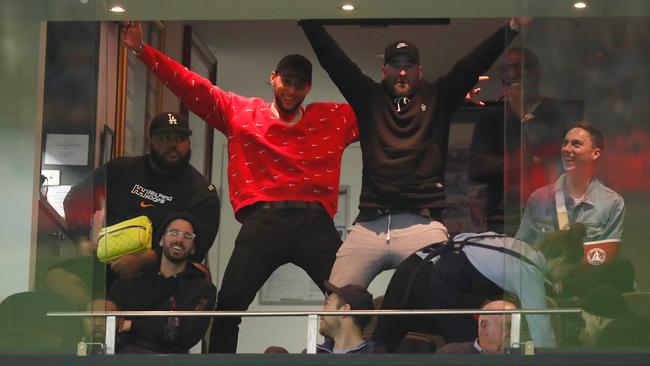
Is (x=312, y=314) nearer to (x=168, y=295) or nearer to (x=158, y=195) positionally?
(x=168, y=295)

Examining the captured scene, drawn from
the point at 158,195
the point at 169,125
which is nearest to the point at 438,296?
the point at 158,195

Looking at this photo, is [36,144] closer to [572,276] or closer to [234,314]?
[234,314]

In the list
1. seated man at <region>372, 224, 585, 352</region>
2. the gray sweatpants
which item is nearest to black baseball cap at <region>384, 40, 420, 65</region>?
the gray sweatpants

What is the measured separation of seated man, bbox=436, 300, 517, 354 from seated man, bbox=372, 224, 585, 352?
6 centimetres

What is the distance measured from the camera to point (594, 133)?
716cm

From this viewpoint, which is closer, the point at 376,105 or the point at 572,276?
the point at 572,276

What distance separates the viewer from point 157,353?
7.38m

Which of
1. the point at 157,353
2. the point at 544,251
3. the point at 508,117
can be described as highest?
the point at 508,117

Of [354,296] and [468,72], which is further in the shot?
[468,72]

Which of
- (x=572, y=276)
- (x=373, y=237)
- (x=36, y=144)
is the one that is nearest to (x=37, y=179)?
(x=36, y=144)

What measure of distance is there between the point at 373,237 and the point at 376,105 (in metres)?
0.72

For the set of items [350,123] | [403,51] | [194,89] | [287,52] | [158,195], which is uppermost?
[287,52]

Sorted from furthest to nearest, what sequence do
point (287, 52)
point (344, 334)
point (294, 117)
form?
point (287, 52)
point (294, 117)
point (344, 334)

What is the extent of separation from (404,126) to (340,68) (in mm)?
480
